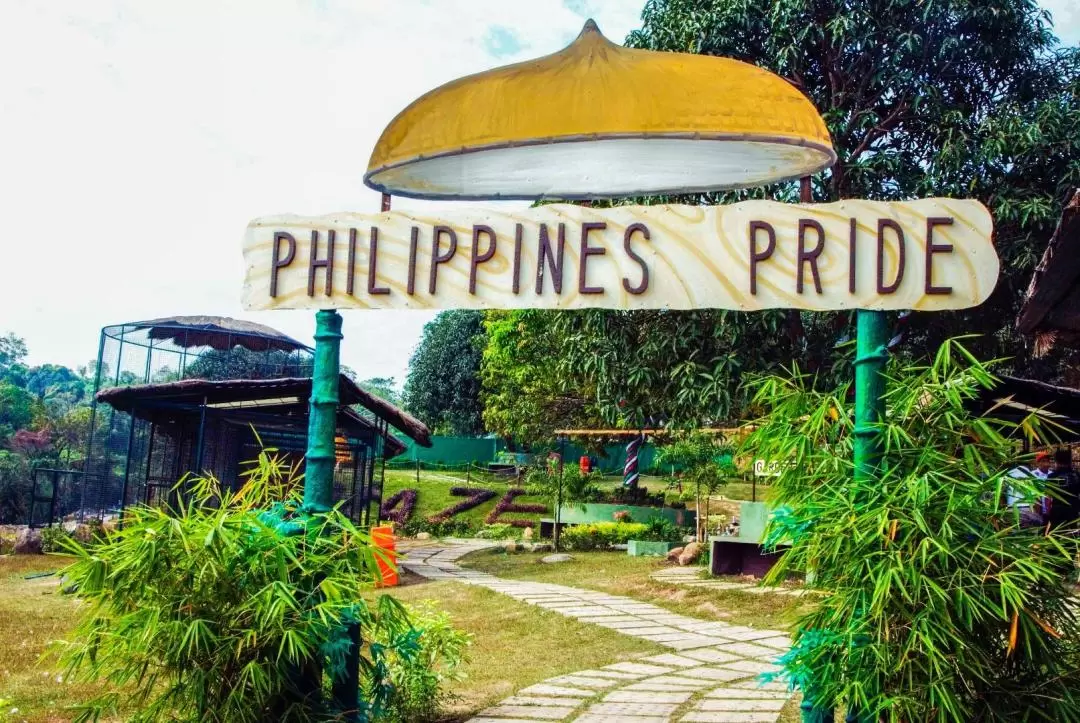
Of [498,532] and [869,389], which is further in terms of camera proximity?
[498,532]

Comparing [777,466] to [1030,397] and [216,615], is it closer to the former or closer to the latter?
[216,615]

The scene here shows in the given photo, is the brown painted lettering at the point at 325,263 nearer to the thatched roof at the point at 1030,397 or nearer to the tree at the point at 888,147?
the thatched roof at the point at 1030,397

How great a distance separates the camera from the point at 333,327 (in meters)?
3.90

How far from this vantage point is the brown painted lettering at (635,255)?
12.2 ft

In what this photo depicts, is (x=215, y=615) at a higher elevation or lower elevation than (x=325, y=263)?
lower

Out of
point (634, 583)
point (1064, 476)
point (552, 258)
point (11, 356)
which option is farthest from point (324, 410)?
point (11, 356)

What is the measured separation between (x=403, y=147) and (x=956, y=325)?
372 inches

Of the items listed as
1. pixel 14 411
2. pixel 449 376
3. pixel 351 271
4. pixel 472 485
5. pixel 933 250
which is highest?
pixel 449 376

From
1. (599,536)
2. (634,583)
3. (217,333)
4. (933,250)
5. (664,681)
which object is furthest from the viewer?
(599,536)

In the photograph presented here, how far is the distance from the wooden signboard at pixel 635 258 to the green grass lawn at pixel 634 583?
3361 millimetres

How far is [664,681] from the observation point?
20.8ft

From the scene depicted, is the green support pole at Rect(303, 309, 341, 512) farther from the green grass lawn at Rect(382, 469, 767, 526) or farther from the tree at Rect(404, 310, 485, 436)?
the tree at Rect(404, 310, 485, 436)

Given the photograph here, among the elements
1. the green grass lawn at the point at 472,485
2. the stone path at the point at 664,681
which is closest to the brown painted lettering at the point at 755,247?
the stone path at the point at 664,681

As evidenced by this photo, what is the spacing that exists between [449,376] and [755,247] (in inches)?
1369
